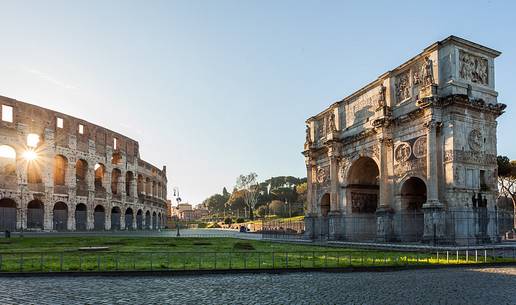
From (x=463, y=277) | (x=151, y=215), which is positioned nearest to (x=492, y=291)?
(x=463, y=277)

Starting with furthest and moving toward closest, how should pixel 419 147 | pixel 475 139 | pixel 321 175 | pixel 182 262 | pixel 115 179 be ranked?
1. pixel 115 179
2. pixel 321 175
3. pixel 419 147
4. pixel 475 139
5. pixel 182 262

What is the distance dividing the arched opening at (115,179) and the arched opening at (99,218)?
15.1 ft

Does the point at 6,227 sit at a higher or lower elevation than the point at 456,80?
lower

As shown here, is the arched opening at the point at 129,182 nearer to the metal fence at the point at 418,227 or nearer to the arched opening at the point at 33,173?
the arched opening at the point at 33,173

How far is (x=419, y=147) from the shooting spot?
2552cm

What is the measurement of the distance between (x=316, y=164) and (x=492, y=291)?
29468 millimetres

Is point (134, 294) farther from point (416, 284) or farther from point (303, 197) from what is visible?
point (303, 197)

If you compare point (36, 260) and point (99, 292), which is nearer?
point (99, 292)

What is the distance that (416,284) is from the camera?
34.5 feet

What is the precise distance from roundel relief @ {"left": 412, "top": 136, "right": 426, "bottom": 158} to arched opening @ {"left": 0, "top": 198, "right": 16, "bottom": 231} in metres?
35.6

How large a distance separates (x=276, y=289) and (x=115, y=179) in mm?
52281

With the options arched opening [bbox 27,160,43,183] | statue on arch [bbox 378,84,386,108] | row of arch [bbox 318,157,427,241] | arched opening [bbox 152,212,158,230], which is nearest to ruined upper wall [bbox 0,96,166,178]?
arched opening [bbox 27,160,43,183]

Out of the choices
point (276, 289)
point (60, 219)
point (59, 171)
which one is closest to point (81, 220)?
point (60, 219)

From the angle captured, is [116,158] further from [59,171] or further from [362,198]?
[362,198]
